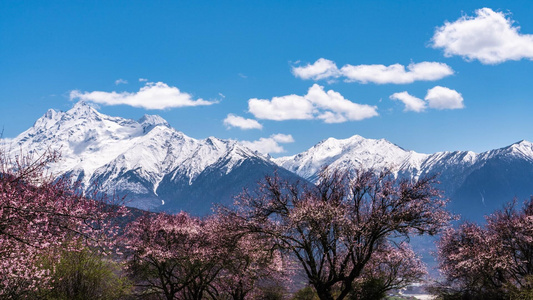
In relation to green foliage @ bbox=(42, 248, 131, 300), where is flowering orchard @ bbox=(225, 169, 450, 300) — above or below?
above

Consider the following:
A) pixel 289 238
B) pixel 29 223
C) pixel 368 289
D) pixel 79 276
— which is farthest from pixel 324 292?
pixel 29 223

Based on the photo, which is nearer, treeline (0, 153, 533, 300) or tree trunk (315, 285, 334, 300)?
treeline (0, 153, 533, 300)

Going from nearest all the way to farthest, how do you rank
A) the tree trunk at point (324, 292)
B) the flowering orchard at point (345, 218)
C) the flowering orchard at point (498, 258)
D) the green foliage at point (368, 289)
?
the flowering orchard at point (345, 218) < the tree trunk at point (324, 292) < the green foliage at point (368, 289) < the flowering orchard at point (498, 258)

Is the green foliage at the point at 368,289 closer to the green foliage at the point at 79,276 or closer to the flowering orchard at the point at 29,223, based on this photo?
the flowering orchard at the point at 29,223

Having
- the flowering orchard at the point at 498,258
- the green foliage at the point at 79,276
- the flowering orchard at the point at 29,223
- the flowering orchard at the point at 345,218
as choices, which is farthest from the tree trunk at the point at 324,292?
the green foliage at the point at 79,276

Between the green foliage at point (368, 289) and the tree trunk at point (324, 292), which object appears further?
the green foliage at point (368, 289)

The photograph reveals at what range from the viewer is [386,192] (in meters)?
26.9

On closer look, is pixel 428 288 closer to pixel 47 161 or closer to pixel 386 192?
pixel 386 192

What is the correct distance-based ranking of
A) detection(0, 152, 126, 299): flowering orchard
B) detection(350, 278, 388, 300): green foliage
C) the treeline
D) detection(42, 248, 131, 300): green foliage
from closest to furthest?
1. detection(0, 152, 126, 299): flowering orchard
2. the treeline
3. detection(42, 248, 131, 300): green foliage
4. detection(350, 278, 388, 300): green foliage

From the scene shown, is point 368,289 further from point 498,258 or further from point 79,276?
point 79,276

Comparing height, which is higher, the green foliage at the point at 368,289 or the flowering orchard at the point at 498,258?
the flowering orchard at the point at 498,258

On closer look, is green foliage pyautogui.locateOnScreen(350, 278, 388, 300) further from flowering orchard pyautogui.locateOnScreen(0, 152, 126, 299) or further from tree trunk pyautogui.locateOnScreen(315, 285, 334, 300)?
flowering orchard pyautogui.locateOnScreen(0, 152, 126, 299)

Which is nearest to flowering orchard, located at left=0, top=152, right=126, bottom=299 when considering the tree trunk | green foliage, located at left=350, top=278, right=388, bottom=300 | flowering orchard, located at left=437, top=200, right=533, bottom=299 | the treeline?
the treeline

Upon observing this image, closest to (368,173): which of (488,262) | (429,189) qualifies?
(429,189)
